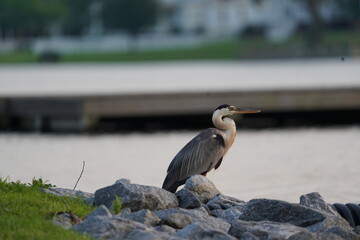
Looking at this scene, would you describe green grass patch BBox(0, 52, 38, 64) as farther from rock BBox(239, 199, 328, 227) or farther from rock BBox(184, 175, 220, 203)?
rock BBox(239, 199, 328, 227)

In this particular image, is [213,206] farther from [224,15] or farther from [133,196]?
[224,15]

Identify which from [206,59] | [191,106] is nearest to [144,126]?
[191,106]

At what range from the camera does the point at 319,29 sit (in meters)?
91.6

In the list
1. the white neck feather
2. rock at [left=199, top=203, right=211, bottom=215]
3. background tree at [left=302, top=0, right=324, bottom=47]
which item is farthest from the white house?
rock at [left=199, top=203, right=211, bottom=215]

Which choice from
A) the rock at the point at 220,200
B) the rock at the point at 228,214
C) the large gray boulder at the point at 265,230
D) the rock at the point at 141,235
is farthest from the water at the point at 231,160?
the rock at the point at 141,235

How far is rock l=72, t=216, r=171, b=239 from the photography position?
28.9 ft

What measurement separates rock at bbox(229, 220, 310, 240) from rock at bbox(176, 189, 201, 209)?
4.05 feet

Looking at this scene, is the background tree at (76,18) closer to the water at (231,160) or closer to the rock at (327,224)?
the water at (231,160)

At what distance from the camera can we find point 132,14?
113m

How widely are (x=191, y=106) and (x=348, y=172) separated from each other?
6.21 meters

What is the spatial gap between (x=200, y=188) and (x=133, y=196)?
1566 mm

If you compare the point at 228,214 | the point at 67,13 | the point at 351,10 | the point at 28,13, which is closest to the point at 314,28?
the point at 351,10

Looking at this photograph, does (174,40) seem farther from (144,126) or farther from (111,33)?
(144,126)

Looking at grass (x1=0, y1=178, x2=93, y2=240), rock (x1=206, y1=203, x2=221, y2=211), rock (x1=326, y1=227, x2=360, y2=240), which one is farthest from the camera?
rock (x1=206, y1=203, x2=221, y2=211)
